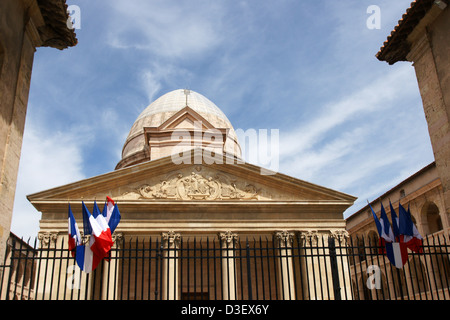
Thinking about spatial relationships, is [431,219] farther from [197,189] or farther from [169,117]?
[169,117]

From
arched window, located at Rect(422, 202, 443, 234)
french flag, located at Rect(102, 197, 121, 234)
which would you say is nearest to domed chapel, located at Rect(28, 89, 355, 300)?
arched window, located at Rect(422, 202, 443, 234)

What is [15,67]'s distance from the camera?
8266mm

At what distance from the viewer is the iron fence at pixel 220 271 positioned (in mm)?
7844

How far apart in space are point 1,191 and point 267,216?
1586 cm

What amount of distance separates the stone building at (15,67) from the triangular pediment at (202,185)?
13106 millimetres

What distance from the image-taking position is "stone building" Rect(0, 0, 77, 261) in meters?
7.68

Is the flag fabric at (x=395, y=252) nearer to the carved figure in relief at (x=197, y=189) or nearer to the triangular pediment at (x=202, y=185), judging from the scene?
the triangular pediment at (x=202, y=185)

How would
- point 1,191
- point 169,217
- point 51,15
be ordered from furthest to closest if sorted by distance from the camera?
point 169,217 → point 51,15 → point 1,191

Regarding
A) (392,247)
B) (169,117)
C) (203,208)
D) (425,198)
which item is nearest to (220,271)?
(392,247)

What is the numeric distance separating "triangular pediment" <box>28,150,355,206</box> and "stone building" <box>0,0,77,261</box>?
13.1 m

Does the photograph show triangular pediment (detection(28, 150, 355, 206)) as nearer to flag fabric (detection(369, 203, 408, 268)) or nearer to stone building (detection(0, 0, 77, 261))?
flag fabric (detection(369, 203, 408, 268))
